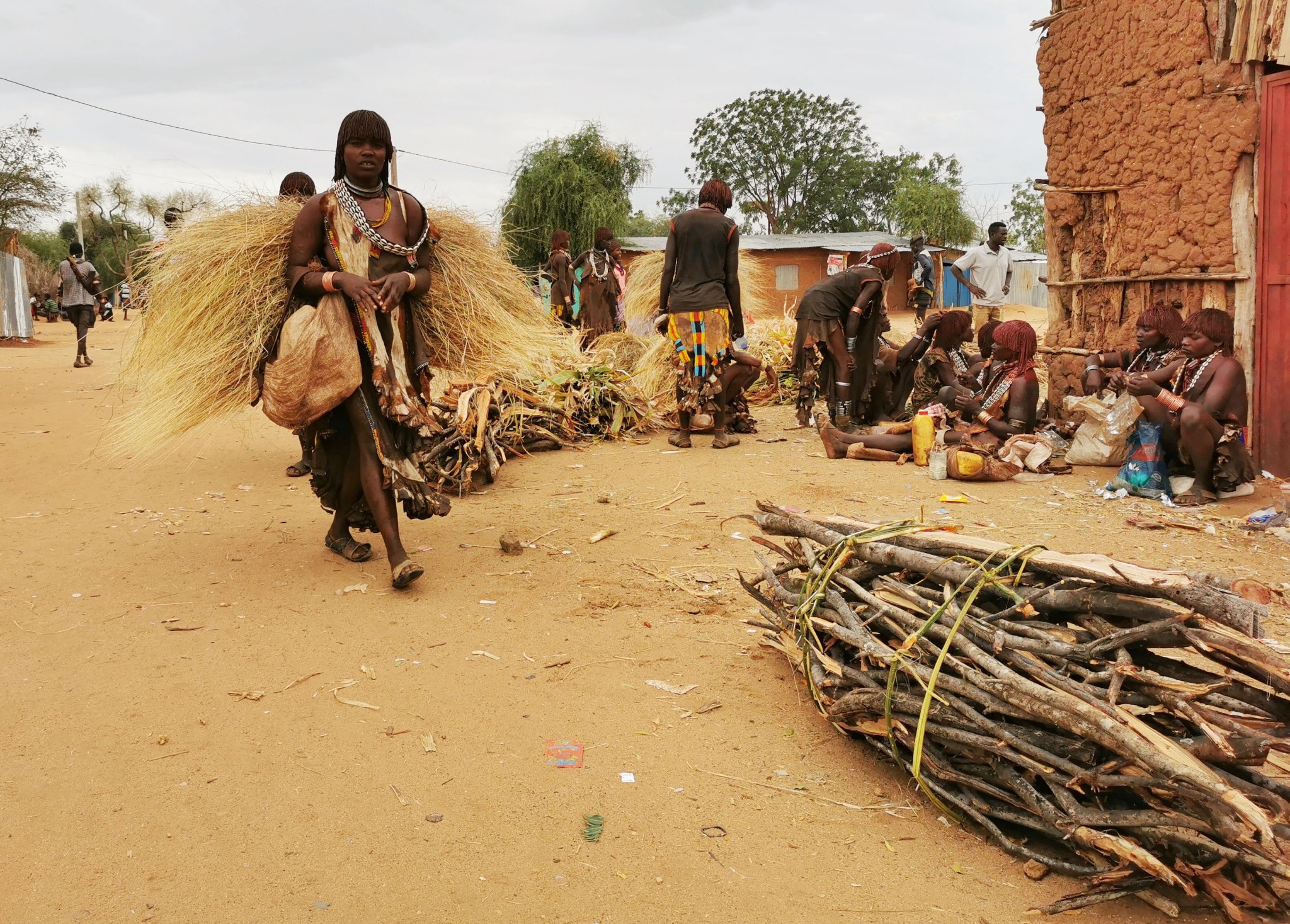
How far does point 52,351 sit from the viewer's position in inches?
746

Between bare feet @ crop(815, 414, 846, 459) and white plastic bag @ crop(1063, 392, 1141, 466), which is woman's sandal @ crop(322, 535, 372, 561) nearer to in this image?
bare feet @ crop(815, 414, 846, 459)

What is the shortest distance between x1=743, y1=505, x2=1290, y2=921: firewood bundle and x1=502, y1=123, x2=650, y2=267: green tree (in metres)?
24.0

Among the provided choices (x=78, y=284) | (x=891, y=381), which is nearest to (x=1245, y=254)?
(x=891, y=381)

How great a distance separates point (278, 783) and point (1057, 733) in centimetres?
201

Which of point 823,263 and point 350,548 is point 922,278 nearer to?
point 350,548

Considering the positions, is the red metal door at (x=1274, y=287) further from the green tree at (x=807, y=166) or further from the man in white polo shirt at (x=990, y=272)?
the green tree at (x=807, y=166)

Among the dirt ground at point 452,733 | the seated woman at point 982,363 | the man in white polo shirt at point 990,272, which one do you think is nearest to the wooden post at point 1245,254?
the dirt ground at point 452,733

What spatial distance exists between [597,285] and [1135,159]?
21.6ft

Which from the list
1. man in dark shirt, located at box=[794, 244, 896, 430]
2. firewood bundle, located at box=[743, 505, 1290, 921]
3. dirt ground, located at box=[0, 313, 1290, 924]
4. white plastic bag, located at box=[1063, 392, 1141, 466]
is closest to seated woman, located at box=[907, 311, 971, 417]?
man in dark shirt, located at box=[794, 244, 896, 430]

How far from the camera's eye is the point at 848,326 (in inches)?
323

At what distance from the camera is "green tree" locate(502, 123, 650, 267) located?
85.7ft

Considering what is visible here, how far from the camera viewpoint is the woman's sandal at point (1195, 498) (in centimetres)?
566

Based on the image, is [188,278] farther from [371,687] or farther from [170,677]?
[371,687]

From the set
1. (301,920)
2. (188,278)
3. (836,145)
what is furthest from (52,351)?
(836,145)
